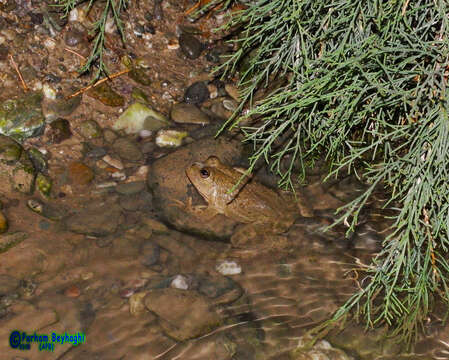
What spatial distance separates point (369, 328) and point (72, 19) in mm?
4657

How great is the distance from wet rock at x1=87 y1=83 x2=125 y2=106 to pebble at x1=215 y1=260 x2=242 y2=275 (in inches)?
92.9

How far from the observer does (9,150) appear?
4781mm

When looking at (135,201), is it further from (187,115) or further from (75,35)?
(75,35)

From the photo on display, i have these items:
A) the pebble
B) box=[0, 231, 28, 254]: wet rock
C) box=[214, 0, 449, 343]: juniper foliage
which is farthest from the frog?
box=[0, 231, 28, 254]: wet rock

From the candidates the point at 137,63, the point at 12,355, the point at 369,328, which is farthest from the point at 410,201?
the point at 137,63

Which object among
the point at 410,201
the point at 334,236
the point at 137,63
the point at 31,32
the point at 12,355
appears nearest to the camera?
the point at 410,201

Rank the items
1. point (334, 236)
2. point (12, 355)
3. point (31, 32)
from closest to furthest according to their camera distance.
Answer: point (12, 355), point (334, 236), point (31, 32)

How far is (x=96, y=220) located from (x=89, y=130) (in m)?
1.23

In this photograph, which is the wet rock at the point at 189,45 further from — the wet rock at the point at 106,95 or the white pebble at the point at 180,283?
the white pebble at the point at 180,283

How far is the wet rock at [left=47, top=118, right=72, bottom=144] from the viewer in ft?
17.0

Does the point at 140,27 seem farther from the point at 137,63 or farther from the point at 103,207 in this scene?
the point at 103,207

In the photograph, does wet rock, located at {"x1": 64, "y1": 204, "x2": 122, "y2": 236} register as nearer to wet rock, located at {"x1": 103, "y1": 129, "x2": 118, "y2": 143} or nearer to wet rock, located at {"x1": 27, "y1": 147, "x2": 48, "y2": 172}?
wet rock, located at {"x1": 27, "y1": 147, "x2": 48, "y2": 172}

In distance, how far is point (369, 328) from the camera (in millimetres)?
3969
